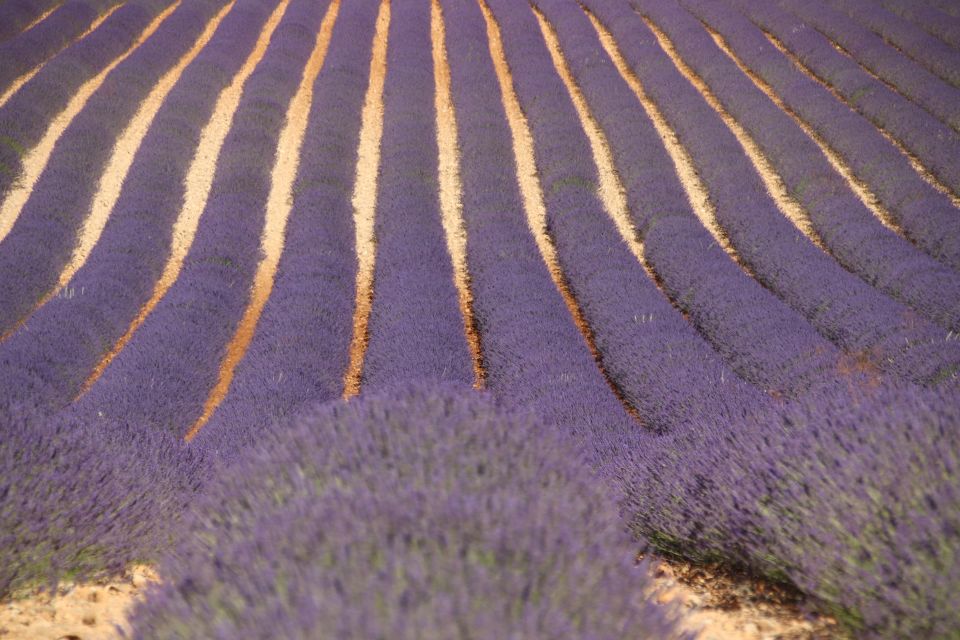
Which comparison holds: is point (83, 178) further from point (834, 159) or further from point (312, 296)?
point (834, 159)

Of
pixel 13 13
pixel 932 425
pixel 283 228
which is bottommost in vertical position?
pixel 283 228

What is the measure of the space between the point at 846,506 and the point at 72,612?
2821mm

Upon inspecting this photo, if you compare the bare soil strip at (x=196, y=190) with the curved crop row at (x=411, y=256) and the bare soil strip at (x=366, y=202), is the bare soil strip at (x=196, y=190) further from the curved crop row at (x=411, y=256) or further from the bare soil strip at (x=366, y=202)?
the curved crop row at (x=411, y=256)

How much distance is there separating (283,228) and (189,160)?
252 cm

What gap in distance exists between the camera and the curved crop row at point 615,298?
6.34 meters

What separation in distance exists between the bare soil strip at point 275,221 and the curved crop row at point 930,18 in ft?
38.8

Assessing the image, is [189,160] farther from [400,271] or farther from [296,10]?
[296,10]

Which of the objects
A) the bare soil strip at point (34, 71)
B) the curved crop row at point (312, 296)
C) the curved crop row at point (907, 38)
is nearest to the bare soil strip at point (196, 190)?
the curved crop row at point (312, 296)

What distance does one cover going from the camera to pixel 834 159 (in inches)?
482

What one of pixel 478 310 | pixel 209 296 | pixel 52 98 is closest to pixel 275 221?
pixel 209 296

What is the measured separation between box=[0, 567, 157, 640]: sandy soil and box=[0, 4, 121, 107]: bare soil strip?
12.1 meters

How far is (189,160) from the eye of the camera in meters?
12.5

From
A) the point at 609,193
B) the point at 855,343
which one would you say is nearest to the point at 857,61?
the point at 609,193

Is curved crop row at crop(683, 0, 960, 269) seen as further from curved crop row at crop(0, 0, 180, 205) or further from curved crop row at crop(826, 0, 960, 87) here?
curved crop row at crop(0, 0, 180, 205)
